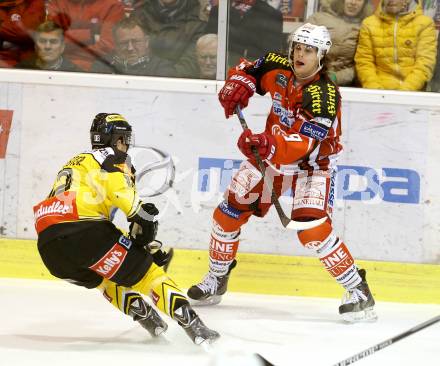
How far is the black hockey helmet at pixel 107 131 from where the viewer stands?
11.6 ft

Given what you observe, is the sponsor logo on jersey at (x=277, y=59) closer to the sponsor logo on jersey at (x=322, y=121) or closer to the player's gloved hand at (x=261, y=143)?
the sponsor logo on jersey at (x=322, y=121)

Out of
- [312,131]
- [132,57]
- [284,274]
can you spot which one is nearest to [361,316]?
[284,274]

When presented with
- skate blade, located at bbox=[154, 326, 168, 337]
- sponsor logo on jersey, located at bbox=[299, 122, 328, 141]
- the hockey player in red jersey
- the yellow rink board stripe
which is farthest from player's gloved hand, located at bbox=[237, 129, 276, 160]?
the yellow rink board stripe

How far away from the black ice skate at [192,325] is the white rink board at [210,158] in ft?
4.31

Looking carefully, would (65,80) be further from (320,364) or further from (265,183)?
(320,364)

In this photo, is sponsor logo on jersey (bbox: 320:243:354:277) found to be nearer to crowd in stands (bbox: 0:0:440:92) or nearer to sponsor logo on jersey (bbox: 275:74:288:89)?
sponsor logo on jersey (bbox: 275:74:288:89)

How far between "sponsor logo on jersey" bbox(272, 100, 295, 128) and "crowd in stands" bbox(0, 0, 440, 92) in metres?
0.67

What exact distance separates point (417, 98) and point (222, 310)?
1521 millimetres

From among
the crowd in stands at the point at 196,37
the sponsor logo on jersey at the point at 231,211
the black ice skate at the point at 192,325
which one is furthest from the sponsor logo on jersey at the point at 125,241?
the crowd in stands at the point at 196,37

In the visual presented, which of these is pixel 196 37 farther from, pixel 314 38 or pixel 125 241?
pixel 125 241

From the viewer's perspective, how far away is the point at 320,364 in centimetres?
Result: 330

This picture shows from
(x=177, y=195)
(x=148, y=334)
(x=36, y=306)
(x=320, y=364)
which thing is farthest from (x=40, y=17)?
(x=320, y=364)

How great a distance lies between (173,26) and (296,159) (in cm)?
136

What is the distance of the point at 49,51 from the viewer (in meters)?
4.84
